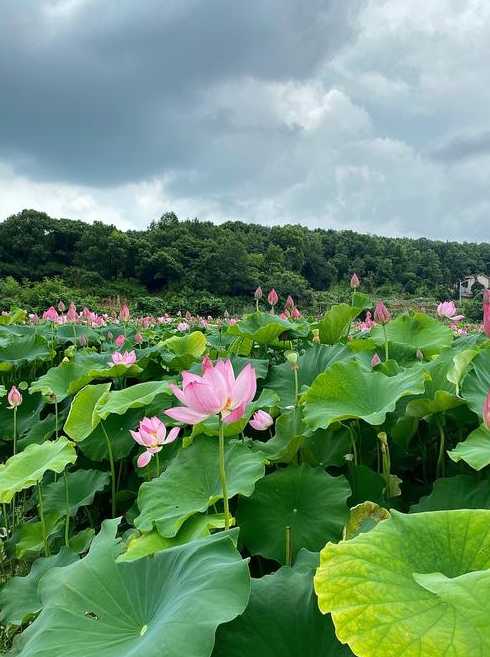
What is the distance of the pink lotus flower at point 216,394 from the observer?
0.86 metres

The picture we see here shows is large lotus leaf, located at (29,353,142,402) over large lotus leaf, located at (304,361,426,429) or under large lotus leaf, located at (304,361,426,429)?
under

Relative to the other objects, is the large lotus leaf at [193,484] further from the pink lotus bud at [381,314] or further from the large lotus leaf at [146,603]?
the pink lotus bud at [381,314]

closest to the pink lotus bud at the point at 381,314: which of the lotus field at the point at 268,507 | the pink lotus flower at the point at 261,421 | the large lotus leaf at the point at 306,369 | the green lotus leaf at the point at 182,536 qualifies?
the lotus field at the point at 268,507

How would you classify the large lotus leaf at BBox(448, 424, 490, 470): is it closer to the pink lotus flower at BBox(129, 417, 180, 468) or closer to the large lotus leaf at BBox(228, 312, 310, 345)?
the pink lotus flower at BBox(129, 417, 180, 468)

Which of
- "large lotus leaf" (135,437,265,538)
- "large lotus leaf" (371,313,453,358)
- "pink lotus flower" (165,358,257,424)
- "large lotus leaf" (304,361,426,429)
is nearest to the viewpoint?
"pink lotus flower" (165,358,257,424)

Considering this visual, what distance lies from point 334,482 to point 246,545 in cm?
24

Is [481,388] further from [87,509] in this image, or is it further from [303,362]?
[87,509]

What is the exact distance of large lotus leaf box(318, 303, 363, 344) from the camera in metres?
2.12

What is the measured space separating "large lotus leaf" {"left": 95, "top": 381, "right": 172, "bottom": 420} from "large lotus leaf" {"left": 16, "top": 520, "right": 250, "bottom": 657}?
646 mm

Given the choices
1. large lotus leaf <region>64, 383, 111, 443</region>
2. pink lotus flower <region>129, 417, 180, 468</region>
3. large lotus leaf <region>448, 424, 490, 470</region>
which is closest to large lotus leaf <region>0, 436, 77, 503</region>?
large lotus leaf <region>64, 383, 111, 443</region>

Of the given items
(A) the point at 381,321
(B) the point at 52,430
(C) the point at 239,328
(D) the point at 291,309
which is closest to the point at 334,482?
(A) the point at 381,321

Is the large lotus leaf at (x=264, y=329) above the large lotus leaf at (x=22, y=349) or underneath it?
above

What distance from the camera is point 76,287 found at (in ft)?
95.1

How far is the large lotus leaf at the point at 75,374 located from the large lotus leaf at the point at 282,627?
4.75ft
